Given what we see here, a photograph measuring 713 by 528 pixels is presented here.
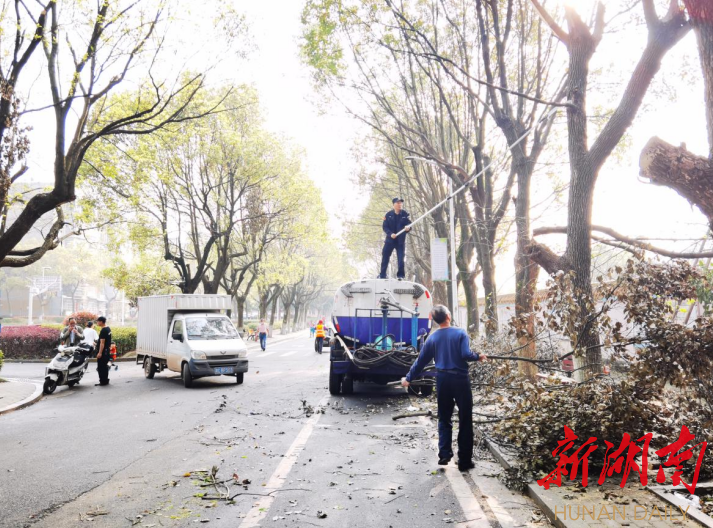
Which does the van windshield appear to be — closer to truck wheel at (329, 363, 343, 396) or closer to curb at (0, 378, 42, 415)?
curb at (0, 378, 42, 415)

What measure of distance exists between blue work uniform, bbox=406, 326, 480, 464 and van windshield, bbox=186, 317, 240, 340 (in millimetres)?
9947

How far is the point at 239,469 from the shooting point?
6.11 m

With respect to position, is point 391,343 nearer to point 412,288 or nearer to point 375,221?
point 412,288

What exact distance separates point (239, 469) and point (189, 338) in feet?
29.8

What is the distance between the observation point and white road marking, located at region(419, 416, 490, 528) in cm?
448

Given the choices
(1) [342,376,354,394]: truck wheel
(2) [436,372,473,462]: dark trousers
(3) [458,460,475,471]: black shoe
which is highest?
(2) [436,372,473,462]: dark trousers

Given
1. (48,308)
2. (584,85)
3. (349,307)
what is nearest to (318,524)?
(584,85)

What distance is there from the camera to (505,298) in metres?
25.8

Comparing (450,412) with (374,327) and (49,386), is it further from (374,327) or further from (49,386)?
(49,386)

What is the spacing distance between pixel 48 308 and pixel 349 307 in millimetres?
86628

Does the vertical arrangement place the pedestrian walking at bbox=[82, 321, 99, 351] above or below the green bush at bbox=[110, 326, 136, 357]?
above

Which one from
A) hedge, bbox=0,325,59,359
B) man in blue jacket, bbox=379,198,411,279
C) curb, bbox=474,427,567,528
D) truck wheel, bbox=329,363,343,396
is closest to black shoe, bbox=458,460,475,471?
curb, bbox=474,427,567,528

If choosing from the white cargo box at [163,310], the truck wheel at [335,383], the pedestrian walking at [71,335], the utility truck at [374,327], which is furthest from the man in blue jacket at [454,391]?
the pedestrian walking at [71,335]

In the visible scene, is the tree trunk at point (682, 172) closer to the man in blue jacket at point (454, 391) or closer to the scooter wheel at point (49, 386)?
the man in blue jacket at point (454, 391)
